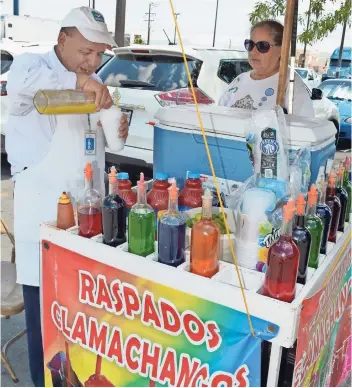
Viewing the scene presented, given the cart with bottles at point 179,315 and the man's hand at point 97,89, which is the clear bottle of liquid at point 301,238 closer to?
the cart with bottles at point 179,315

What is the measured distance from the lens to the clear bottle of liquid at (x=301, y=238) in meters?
1.33

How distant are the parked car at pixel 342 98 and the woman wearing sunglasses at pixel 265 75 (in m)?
A: 6.80

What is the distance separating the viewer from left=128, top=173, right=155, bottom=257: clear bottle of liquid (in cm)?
146

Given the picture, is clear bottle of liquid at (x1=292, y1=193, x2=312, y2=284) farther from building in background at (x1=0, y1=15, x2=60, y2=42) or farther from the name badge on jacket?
building in background at (x1=0, y1=15, x2=60, y2=42)

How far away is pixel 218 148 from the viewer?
1857 millimetres

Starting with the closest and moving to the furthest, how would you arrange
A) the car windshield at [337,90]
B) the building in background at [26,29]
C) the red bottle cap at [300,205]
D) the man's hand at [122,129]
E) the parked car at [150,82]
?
the red bottle cap at [300,205], the man's hand at [122,129], the parked car at [150,82], the car windshield at [337,90], the building in background at [26,29]

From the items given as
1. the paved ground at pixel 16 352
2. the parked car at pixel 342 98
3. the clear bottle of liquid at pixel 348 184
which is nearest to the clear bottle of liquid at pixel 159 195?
the clear bottle of liquid at pixel 348 184

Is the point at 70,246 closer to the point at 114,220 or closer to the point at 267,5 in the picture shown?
the point at 114,220

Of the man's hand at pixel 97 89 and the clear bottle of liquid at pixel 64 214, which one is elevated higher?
the man's hand at pixel 97 89

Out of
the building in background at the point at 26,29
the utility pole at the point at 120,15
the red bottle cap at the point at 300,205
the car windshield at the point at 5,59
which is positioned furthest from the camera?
the building in background at the point at 26,29

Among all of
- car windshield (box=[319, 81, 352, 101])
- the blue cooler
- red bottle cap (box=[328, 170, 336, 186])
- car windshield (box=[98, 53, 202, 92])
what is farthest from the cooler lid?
car windshield (box=[319, 81, 352, 101])

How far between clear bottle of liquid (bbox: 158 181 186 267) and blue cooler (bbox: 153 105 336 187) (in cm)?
47

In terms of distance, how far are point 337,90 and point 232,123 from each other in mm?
9737

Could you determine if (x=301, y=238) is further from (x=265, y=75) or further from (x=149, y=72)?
(x=149, y=72)
